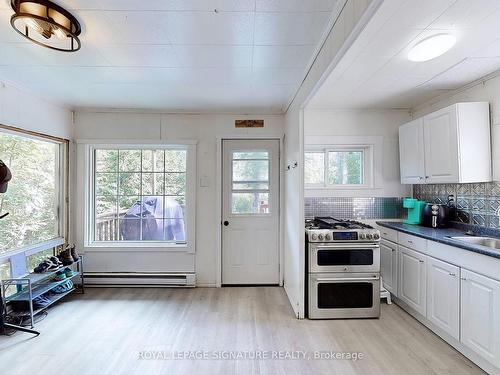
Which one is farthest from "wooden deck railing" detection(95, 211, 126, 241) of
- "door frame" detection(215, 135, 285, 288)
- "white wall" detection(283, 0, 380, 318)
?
"white wall" detection(283, 0, 380, 318)

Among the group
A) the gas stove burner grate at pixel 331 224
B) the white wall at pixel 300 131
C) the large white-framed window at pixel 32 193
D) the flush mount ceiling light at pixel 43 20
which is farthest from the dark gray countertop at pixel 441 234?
the large white-framed window at pixel 32 193

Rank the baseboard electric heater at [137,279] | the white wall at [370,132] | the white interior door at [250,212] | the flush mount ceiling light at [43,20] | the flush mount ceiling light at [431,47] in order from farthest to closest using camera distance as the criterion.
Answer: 1. the white interior door at [250,212]
2. the baseboard electric heater at [137,279]
3. the white wall at [370,132]
4. the flush mount ceiling light at [431,47]
5. the flush mount ceiling light at [43,20]

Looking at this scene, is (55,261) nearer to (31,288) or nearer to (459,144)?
(31,288)

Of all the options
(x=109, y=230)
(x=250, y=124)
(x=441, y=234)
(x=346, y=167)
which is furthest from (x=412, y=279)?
(x=109, y=230)

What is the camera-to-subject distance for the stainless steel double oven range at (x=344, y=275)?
283 cm

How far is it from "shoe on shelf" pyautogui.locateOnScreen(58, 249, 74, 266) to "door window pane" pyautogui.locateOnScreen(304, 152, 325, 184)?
9.74ft

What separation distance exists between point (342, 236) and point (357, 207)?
85 cm

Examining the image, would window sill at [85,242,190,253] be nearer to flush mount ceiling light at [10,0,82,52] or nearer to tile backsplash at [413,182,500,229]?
flush mount ceiling light at [10,0,82,52]

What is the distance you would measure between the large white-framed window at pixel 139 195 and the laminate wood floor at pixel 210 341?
2.92 feet

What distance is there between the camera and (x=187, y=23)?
71.2 inches

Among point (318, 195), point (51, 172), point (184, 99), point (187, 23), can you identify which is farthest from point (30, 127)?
point (318, 195)

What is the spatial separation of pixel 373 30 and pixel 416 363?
2342 millimetres

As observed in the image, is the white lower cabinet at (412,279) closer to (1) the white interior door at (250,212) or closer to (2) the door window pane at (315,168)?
(2) the door window pane at (315,168)

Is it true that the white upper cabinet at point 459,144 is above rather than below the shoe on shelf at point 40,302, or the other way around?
above
